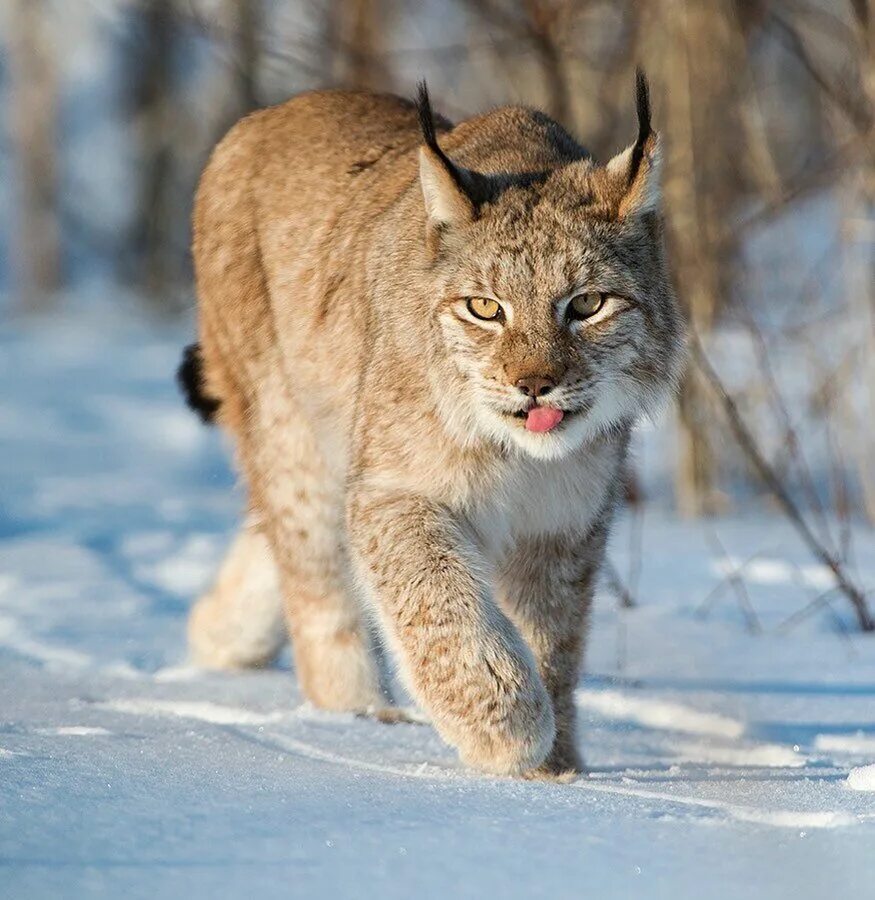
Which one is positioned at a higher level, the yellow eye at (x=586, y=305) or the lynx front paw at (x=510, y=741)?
the yellow eye at (x=586, y=305)

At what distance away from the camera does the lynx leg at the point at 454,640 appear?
327 centimetres

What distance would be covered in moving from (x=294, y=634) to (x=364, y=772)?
1.39 m

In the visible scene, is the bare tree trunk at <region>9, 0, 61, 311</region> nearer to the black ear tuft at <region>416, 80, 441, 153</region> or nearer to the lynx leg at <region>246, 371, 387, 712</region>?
the lynx leg at <region>246, 371, 387, 712</region>

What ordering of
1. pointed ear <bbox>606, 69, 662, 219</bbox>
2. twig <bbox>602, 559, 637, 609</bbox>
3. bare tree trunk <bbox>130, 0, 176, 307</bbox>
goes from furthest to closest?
1. bare tree trunk <bbox>130, 0, 176, 307</bbox>
2. twig <bbox>602, 559, 637, 609</bbox>
3. pointed ear <bbox>606, 69, 662, 219</bbox>

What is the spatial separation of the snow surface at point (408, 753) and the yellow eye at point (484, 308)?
3.30 feet

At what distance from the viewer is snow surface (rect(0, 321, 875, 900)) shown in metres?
2.23

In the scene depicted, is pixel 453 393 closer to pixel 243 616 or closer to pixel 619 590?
pixel 243 616

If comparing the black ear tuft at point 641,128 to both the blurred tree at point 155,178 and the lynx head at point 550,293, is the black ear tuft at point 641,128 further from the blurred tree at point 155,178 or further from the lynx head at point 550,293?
the blurred tree at point 155,178

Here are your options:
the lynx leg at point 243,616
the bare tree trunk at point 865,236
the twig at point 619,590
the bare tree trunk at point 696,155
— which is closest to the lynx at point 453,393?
the lynx leg at point 243,616

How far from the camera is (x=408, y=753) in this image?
3.40 metres

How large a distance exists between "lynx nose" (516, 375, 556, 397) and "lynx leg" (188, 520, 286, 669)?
5.09ft

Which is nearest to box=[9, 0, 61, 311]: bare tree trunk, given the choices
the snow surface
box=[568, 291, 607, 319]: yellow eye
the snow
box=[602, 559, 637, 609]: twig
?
the snow surface

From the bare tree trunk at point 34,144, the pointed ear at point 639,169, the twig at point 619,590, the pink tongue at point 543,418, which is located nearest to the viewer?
the pink tongue at point 543,418

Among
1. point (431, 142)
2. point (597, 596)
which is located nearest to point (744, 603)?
point (597, 596)
